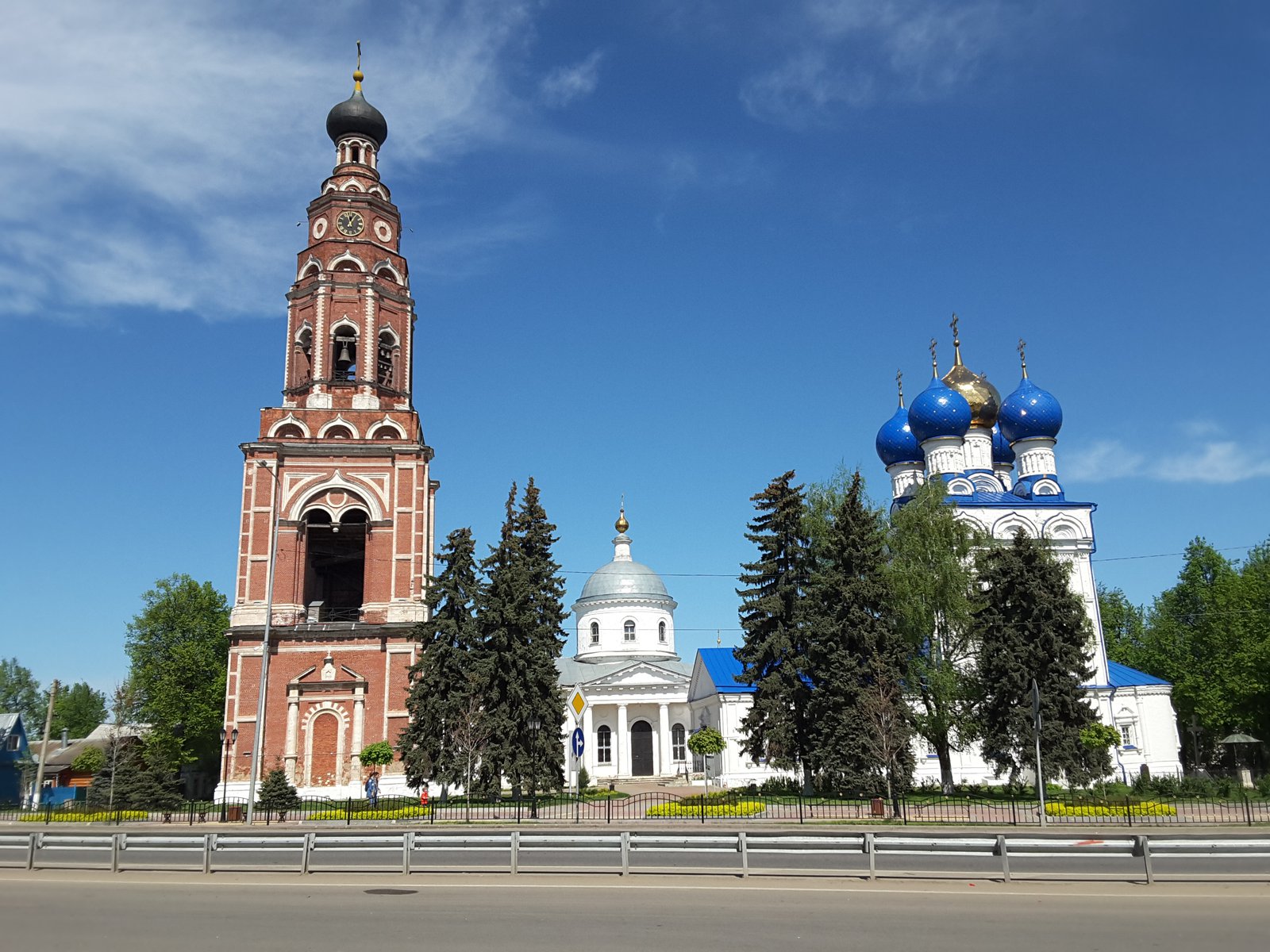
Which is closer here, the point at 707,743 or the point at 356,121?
the point at 707,743

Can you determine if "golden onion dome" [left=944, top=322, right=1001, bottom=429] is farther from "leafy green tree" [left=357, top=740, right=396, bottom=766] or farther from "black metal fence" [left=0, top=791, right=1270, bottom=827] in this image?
"leafy green tree" [left=357, top=740, right=396, bottom=766]

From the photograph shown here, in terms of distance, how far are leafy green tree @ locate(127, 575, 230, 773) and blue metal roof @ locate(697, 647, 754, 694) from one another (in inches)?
949

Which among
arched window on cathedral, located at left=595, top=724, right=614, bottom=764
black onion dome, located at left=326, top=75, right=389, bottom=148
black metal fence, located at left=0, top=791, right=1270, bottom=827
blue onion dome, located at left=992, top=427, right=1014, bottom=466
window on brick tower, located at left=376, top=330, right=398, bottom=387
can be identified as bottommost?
black metal fence, located at left=0, top=791, right=1270, bottom=827

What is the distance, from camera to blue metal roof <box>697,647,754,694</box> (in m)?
47.7

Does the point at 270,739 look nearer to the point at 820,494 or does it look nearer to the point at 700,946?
the point at 820,494

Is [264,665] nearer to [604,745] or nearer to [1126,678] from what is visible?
[604,745]

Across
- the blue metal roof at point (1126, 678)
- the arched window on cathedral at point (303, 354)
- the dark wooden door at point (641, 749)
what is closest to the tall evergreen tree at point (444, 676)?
the arched window on cathedral at point (303, 354)

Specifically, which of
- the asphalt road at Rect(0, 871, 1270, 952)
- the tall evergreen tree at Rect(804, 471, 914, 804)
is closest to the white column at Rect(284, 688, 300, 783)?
the tall evergreen tree at Rect(804, 471, 914, 804)

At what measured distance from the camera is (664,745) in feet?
188

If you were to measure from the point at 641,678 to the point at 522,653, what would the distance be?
2373 cm

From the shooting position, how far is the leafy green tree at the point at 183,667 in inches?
1886

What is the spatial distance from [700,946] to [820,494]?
30703 millimetres

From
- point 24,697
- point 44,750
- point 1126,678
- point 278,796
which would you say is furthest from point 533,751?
point 24,697

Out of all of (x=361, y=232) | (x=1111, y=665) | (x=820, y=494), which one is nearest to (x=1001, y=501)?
(x=1111, y=665)
